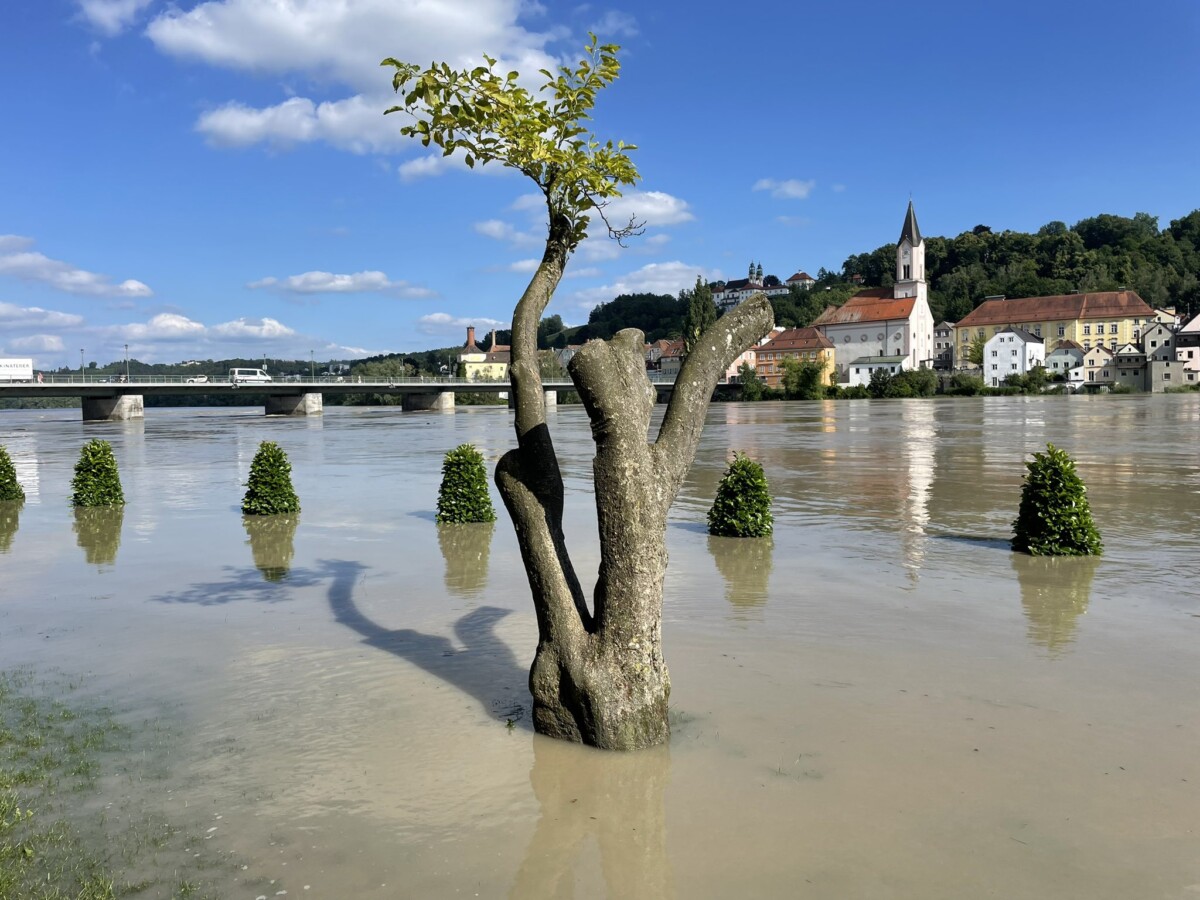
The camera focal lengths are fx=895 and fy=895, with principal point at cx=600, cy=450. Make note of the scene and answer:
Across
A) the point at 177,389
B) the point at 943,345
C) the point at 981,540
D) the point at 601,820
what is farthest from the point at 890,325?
the point at 601,820

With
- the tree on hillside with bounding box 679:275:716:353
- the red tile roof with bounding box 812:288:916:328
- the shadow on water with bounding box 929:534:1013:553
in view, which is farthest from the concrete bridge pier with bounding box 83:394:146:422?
the red tile roof with bounding box 812:288:916:328

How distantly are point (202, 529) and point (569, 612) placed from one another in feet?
38.3

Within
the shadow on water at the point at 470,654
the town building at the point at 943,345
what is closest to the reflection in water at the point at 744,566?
the shadow on water at the point at 470,654

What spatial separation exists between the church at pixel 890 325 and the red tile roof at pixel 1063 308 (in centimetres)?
783

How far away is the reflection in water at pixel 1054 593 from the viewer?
822 cm

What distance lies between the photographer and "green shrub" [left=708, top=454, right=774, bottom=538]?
13422 mm

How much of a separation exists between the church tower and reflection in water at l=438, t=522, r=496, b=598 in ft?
488

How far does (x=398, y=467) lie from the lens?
91.4 ft

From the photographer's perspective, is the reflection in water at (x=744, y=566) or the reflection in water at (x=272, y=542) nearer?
the reflection in water at (x=744, y=566)

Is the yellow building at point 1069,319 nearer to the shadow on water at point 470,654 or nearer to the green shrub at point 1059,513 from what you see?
the green shrub at point 1059,513

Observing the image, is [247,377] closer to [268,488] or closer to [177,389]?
[177,389]

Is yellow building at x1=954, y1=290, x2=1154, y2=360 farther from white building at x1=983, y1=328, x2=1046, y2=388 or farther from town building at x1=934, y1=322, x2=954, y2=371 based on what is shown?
white building at x1=983, y1=328, x2=1046, y2=388

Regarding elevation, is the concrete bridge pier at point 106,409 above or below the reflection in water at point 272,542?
above

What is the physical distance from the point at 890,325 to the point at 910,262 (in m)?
16.7
